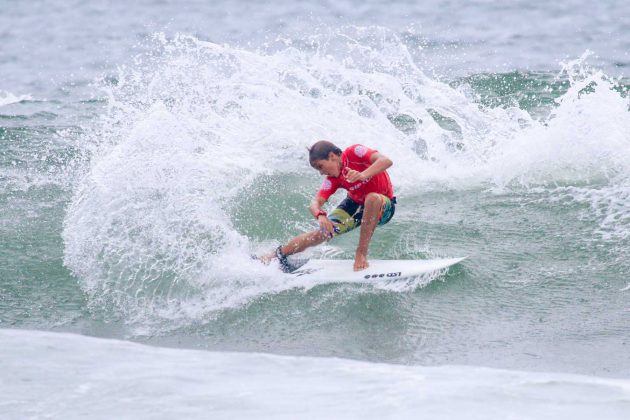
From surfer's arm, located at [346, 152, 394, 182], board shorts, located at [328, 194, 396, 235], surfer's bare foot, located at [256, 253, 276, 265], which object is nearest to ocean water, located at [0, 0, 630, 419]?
surfer's bare foot, located at [256, 253, 276, 265]

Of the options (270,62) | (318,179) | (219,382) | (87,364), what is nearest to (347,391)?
(219,382)

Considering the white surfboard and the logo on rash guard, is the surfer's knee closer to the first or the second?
the logo on rash guard

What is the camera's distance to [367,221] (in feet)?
26.9

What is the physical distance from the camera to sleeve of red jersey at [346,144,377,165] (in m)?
8.02

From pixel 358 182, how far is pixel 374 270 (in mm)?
786

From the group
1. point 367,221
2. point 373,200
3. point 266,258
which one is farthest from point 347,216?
point 266,258

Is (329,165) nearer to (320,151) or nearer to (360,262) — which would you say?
(320,151)

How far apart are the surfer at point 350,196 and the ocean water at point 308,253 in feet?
1.23

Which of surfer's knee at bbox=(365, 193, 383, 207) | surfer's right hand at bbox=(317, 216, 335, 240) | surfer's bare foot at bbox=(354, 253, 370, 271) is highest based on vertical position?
surfer's knee at bbox=(365, 193, 383, 207)

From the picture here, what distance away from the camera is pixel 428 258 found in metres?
8.67

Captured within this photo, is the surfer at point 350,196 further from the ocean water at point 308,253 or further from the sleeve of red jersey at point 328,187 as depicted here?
the ocean water at point 308,253

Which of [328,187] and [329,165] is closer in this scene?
[329,165]

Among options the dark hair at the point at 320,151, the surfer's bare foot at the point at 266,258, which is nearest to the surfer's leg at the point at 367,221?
the dark hair at the point at 320,151

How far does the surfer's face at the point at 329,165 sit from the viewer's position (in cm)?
784
